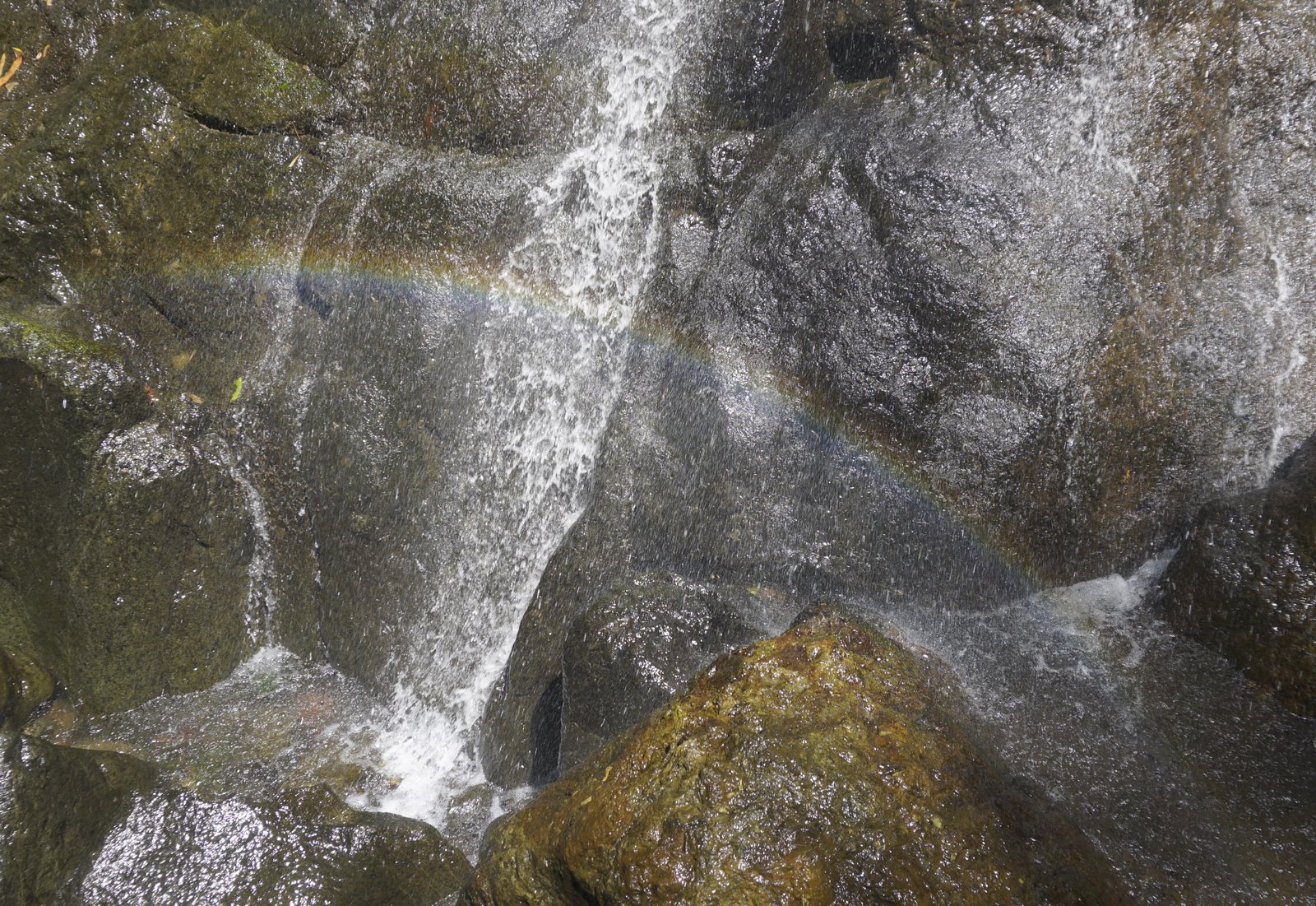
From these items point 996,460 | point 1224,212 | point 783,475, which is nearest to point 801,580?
point 783,475

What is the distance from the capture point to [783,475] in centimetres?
488

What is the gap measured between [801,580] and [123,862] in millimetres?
3633

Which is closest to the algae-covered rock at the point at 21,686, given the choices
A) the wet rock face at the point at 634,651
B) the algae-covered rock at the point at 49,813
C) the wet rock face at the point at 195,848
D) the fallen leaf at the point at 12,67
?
the algae-covered rock at the point at 49,813

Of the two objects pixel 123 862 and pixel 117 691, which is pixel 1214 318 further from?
pixel 117 691

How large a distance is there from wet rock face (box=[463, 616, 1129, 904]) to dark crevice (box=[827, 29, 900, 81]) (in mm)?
4210

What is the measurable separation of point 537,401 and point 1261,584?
4149 mm

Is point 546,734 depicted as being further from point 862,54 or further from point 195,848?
point 862,54

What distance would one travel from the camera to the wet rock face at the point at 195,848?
384 centimetres

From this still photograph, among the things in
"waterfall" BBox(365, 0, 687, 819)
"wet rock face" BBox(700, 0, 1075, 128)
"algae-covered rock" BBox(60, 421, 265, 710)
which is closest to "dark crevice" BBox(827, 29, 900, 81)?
"wet rock face" BBox(700, 0, 1075, 128)

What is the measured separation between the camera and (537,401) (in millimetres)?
5715

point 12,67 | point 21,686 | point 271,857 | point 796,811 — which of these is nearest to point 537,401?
point 271,857

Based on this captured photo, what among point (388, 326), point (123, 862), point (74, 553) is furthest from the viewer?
point (388, 326)

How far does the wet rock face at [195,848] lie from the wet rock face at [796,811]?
5.26ft

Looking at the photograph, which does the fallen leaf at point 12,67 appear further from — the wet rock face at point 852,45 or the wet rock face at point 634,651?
the wet rock face at point 634,651
